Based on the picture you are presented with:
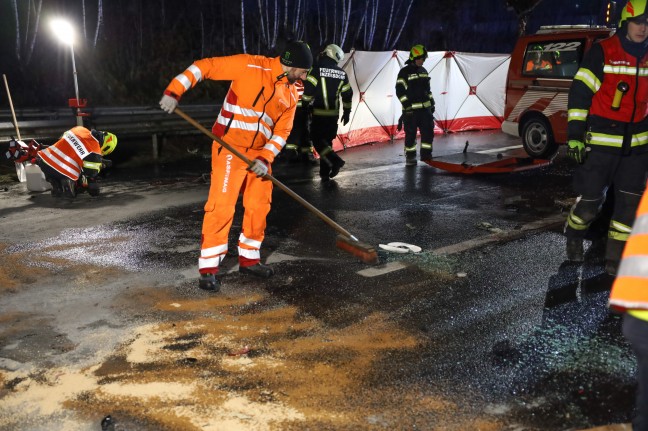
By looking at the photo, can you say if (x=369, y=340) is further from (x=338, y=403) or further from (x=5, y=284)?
(x=5, y=284)

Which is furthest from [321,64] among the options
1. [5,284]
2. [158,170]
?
[5,284]

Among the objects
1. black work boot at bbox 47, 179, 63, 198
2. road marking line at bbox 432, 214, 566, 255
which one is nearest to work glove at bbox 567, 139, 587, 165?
road marking line at bbox 432, 214, 566, 255

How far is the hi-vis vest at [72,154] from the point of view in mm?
7316

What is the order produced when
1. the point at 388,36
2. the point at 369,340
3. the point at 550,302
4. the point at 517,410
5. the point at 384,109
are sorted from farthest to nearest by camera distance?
1. the point at 388,36
2. the point at 384,109
3. the point at 550,302
4. the point at 369,340
5. the point at 517,410

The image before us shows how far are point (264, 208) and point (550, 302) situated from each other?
233 cm

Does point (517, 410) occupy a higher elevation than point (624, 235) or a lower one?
lower

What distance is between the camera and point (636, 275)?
1.88 meters

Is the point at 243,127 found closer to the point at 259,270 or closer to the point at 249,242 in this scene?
the point at 249,242

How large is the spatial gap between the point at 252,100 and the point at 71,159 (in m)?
3.90

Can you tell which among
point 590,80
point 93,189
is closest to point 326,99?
point 93,189

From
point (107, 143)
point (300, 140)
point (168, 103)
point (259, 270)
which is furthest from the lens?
point (300, 140)

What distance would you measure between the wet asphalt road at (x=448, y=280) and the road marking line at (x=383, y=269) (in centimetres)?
2

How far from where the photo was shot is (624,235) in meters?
4.66

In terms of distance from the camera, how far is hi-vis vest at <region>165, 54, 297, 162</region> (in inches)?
173
